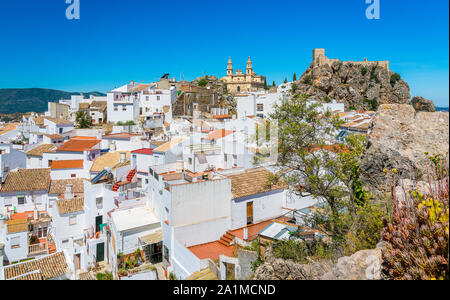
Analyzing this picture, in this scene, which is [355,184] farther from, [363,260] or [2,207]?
[2,207]

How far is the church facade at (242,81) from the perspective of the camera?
84312 millimetres

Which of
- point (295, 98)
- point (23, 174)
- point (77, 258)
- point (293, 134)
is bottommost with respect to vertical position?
point (77, 258)

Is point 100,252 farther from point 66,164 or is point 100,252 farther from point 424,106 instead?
point 424,106

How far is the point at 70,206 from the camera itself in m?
21.3

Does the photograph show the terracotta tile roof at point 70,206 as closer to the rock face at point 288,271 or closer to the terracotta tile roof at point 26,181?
the terracotta tile roof at point 26,181

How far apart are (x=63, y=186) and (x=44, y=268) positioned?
11625 mm

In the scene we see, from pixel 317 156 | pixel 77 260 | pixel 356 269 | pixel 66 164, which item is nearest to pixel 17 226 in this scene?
pixel 77 260

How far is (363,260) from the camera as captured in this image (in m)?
4.92

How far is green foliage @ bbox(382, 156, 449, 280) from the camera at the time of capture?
3.69 m

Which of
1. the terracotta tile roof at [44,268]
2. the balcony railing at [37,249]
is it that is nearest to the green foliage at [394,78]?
the balcony railing at [37,249]

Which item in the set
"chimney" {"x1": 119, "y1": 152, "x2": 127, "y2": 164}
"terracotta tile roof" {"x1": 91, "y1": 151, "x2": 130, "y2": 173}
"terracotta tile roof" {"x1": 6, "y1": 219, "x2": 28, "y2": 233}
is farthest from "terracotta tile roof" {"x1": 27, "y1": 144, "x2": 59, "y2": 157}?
"terracotta tile roof" {"x1": 6, "y1": 219, "x2": 28, "y2": 233}

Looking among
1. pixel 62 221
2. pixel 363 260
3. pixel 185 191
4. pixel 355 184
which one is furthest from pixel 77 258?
pixel 363 260

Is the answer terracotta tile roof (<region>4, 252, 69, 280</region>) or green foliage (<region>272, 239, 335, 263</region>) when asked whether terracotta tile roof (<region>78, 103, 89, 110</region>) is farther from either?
green foliage (<region>272, 239, 335, 263</region>)
